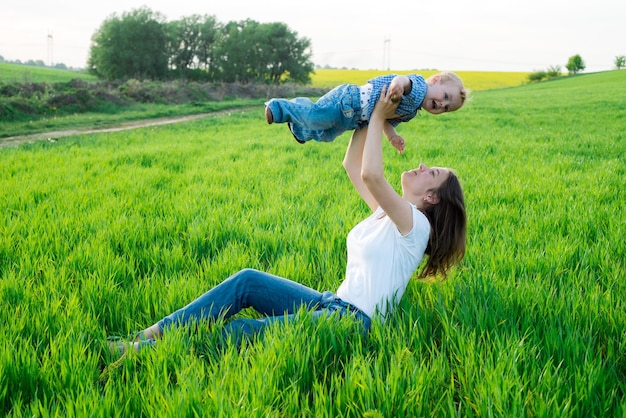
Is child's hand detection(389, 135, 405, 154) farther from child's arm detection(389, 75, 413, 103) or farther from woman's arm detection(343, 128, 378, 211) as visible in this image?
child's arm detection(389, 75, 413, 103)

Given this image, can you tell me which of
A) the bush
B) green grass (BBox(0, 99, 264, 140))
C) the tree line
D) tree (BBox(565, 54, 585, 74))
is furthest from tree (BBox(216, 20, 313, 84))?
tree (BBox(565, 54, 585, 74))

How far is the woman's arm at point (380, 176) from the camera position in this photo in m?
2.13

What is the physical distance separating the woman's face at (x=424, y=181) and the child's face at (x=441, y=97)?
41 cm

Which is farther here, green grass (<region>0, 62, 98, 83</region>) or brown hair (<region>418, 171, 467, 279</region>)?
green grass (<region>0, 62, 98, 83</region>)

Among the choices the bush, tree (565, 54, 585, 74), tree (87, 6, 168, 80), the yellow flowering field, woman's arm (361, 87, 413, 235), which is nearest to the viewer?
woman's arm (361, 87, 413, 235)

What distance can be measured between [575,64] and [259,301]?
99.6m

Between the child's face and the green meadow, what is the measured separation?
100 cm

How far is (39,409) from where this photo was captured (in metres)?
1.58

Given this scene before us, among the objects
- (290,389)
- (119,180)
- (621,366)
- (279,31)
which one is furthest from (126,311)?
(279,31)

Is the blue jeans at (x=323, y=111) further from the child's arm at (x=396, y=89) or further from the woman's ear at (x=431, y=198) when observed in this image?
the woman's ear at (x=431, y=198)

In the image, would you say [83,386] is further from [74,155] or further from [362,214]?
[74,155]

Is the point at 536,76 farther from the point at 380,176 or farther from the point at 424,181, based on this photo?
the point at 380,176

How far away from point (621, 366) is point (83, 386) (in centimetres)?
213

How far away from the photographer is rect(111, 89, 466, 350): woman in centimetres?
215
